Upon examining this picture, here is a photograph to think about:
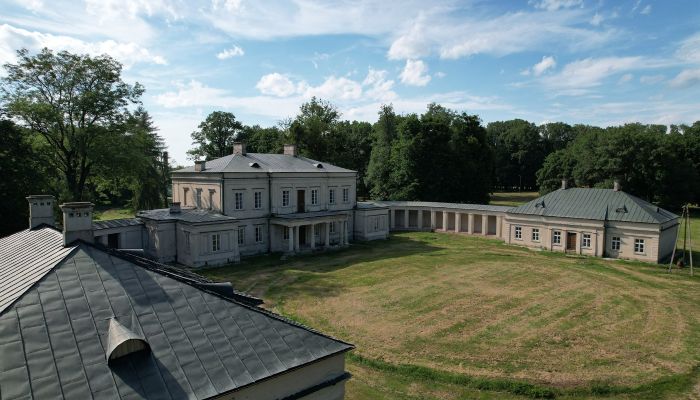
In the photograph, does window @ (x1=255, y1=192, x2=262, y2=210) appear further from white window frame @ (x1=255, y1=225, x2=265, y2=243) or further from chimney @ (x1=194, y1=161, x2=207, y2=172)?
chimney @ (x1=194, y1=161, x2=207, y2=172)

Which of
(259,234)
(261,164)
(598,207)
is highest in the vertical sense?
(261,164)

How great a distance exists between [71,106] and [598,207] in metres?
40.4

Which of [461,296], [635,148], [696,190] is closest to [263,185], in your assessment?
[461,296]

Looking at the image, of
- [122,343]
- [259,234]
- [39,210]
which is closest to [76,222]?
[122,343]

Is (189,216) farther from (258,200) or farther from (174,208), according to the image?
(258,200)

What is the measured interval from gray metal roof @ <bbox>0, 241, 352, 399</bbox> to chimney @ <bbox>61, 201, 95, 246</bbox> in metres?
0.44

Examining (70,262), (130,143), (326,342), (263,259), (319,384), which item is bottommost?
(263,259)

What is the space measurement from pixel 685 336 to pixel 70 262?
21.7m

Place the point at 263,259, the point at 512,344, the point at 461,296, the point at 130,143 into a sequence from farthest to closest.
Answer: the point at 130,143 → the point at 263,259 → the point at 461,296 → the point at 512,344

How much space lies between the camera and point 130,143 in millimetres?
35906

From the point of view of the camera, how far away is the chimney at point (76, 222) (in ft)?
31.8

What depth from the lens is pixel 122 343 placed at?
287 inches

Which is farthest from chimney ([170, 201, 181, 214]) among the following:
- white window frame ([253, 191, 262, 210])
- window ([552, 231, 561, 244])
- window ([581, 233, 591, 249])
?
window ([581, 233, 591, 249])

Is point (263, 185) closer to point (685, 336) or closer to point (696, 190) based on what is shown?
point (685, 336)
